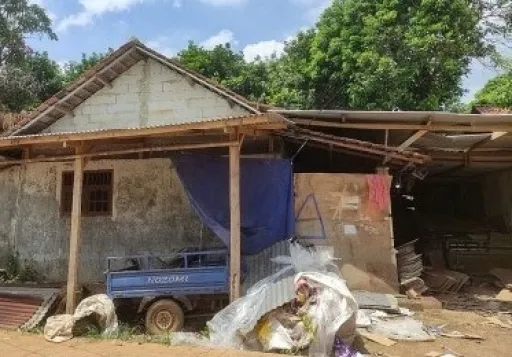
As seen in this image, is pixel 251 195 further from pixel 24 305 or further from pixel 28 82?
pixel 28 82

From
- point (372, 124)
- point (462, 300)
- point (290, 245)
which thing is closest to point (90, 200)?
point (290, 245)

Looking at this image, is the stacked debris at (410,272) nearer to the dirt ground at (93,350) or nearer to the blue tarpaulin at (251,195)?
the blue tarpaulin at (251,195)

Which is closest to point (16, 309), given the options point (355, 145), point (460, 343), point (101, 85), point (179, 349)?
point (179, 349)

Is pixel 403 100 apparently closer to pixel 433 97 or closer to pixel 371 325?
pixel 433 97

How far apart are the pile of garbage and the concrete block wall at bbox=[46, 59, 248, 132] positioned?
15.0ft

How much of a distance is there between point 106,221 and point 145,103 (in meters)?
2.64

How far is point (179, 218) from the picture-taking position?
32.6 feet

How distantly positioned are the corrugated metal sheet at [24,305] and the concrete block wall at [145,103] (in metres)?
3.55

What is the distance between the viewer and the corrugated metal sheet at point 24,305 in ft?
26.2

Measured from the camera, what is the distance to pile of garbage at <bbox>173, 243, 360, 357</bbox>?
6.15m

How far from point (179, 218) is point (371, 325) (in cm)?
450

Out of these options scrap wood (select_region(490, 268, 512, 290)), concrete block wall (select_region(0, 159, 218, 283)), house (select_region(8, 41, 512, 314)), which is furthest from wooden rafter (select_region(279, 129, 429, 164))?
scrap wood (select_region(490, 268, 512, 290))

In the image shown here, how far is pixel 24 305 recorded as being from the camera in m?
8.48

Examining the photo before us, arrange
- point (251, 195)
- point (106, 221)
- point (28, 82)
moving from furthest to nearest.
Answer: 1. point (28, 82)
2. point (106, 221)
3. point (251, 195)
